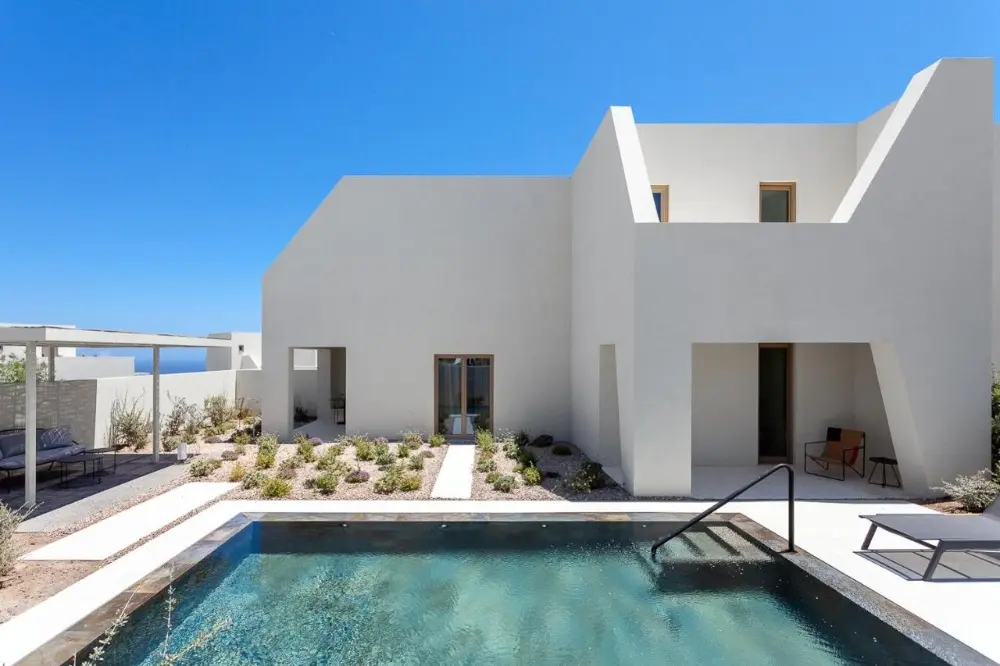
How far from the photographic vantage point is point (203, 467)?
9484 millimetres

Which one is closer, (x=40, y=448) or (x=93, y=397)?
(x=40, y=448)

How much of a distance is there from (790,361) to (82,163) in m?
24.7

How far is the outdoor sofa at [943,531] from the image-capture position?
199 inches

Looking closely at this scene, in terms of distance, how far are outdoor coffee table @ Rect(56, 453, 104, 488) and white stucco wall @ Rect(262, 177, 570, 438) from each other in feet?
12.2

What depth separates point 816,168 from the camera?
10.8 metres

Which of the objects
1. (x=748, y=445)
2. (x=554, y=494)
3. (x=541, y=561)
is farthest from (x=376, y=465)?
(x=748, y=445)

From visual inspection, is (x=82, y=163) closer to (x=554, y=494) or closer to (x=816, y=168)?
(x=554, y=494)

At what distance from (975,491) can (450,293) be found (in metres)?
11.1

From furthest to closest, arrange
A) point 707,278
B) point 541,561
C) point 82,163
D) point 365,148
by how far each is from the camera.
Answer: point 82,163 < point 365,148 < point 707,278 < point 541,561

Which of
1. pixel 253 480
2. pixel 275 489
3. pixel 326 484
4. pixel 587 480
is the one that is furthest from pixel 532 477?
pixel 253 480

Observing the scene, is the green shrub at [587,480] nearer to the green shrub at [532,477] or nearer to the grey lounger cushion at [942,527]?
the green shrub at [532,477]

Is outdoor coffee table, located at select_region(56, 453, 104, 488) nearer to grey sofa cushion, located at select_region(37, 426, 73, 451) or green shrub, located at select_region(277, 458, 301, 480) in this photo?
grey sofa cushion, located at select_region(37, 426, 73, 451)

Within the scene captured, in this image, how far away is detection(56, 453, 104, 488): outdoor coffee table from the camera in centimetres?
891

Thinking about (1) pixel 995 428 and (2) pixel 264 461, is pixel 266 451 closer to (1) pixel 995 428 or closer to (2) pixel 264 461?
(2) pixel 264 461
